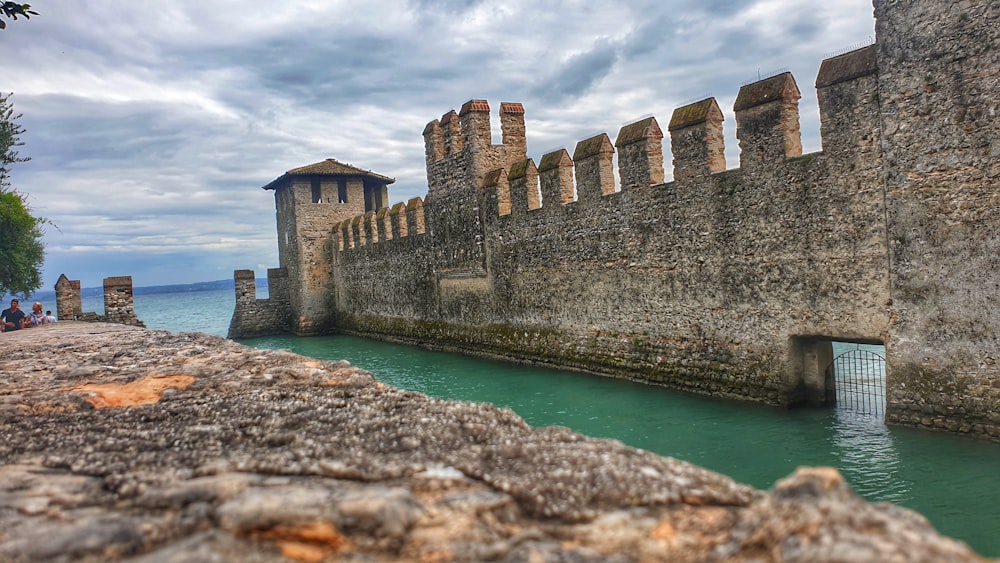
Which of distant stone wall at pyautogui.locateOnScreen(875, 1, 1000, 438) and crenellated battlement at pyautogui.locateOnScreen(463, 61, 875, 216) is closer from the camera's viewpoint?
distant stone wall at pyautogui.locateOnScreen(875, 1, 1000, 438)

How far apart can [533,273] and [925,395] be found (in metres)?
8.06

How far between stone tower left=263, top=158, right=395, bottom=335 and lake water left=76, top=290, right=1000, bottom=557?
14.5m

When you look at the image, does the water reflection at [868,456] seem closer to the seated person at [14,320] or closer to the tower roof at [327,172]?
the seated person at [14,320]

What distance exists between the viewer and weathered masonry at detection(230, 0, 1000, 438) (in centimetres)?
730

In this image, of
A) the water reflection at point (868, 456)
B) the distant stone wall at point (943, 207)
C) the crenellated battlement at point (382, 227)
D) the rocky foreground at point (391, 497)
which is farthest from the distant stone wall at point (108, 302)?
the distant stone wall at point (943, 207)

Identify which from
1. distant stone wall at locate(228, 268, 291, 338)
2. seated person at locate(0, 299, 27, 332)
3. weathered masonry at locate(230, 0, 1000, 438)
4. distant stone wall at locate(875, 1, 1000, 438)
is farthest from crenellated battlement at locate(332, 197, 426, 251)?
distant stone wall at locate(875, 1, 1000, 438)

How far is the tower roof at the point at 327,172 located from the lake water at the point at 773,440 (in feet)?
51.0

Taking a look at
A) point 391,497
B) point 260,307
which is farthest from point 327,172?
point 391,497

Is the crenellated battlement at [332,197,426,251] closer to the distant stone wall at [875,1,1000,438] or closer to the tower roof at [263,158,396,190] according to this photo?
the tower roof at [263,158,396,190]

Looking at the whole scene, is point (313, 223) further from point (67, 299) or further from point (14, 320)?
point (14, 320)

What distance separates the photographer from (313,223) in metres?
27.1

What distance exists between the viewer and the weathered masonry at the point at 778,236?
7.30 m

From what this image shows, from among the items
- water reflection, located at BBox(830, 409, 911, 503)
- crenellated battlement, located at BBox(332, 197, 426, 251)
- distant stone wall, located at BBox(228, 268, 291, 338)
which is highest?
crenellated battlement, located at BBox(332, 197, 426, 251)

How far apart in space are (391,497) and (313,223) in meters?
26.4
